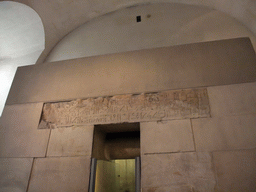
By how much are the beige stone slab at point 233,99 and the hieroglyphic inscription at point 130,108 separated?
140 millimetres

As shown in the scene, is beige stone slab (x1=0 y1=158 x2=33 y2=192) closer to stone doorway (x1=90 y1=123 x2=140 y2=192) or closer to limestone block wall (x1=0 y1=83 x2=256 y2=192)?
limestone block wall (x1=0 y1=83 x2=256 y2=192)

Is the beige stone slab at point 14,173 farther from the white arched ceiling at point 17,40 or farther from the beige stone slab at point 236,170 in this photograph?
the beige stone slab at point 236,170

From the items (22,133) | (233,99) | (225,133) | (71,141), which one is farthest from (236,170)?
(22,133)

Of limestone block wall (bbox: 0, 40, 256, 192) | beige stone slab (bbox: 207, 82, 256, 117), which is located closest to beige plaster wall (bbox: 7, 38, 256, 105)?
limestone block wall (bbox: 0, 40, 256, 192)

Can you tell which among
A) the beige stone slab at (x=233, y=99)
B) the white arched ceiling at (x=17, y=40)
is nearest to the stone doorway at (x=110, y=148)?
the beige stone slab at (x=233, y=99)

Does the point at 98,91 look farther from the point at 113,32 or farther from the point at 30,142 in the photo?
the point at 113,32

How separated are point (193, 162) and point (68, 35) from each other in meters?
6.00

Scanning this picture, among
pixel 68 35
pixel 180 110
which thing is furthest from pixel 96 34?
pixel 180 110

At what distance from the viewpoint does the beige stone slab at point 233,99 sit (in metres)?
2.92

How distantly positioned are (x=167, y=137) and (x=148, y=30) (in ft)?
11.9

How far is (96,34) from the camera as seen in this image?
230 inches

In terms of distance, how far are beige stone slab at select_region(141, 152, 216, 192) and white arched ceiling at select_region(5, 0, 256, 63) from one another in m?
4.05

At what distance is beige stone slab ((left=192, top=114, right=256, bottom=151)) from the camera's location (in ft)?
8.87

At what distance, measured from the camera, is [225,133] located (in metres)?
2.80
